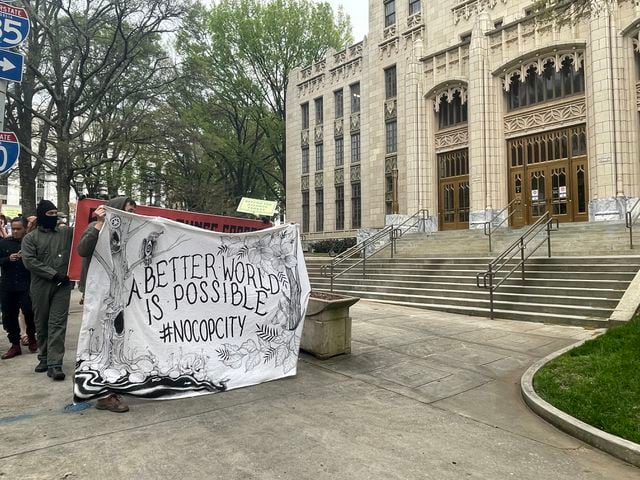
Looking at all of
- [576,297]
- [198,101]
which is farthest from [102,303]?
[198,101]

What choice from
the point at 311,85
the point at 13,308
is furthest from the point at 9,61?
the point at 311,85

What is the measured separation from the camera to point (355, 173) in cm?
2812

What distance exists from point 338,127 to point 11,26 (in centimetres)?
2419

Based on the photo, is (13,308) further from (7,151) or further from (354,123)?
(354,123)

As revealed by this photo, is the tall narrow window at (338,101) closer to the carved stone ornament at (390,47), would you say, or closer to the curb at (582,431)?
the carved stone ornament at (390,47)

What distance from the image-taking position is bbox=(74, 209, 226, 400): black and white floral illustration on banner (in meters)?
4.28

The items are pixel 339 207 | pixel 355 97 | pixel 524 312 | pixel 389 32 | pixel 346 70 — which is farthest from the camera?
pixel 339 207

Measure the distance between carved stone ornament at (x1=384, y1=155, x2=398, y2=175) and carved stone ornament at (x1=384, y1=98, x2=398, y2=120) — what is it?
2351mm

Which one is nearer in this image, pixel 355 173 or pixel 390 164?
pixel 390 164

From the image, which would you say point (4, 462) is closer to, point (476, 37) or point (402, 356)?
point (402, 356)

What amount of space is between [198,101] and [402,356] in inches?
1139

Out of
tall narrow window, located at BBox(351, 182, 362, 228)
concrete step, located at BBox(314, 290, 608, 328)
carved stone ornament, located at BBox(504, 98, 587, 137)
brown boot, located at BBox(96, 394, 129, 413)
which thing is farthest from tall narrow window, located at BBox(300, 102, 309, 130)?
brown boot, located at BBox(96, 394, 129, 413)

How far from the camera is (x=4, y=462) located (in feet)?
10.4

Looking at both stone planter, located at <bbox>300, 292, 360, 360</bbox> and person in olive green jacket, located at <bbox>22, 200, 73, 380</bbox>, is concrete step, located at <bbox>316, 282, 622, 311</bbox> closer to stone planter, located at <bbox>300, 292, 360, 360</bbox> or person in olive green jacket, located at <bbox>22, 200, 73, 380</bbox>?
stone planter, located at <bbox>300, 292, 360, 360</bbox>
